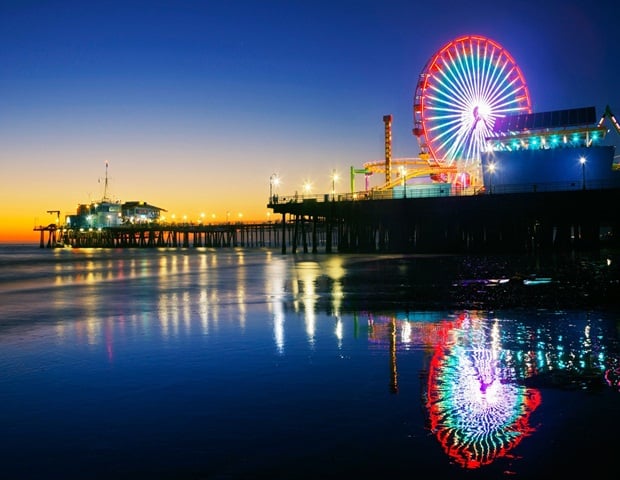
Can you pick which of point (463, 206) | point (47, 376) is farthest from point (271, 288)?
point (463, 206)

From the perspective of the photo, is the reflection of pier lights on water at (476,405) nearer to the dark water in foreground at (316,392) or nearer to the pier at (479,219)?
the dark water in foreground at (316,392)

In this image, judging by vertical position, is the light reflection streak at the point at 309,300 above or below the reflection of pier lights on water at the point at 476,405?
below

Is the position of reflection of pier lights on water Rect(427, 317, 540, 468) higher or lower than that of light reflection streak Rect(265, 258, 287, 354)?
higher

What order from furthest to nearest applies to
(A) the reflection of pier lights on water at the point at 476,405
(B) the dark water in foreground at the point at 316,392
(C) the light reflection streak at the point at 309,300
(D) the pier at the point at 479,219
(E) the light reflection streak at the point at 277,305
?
(D) the pier at the point at 479,219
(C) the light reflection streak at the point at 309,300
(E) the light reflection streak at the point at 277,305
(A) the reflection of pier lights on water at the point at 476,405
(B) the dark water in foreground at the point at 316,392

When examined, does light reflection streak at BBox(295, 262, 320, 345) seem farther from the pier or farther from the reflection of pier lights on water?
the pier

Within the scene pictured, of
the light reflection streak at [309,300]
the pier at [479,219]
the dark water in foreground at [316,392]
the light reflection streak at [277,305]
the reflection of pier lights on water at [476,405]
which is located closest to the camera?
the dark water in foreground at [316,392]

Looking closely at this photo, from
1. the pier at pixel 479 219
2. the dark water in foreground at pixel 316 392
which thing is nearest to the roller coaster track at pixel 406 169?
the pier at pixel 479 219

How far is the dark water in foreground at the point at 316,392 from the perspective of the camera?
6.21m

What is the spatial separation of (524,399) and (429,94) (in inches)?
2445

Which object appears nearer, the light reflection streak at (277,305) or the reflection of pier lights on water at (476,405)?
the reflection of pier lights on water at (476,405)

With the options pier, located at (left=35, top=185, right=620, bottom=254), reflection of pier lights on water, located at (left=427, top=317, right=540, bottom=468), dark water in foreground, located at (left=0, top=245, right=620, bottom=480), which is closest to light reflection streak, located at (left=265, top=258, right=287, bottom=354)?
dark water in foreground, located at (left=0, top=245, right=620, bottom=480)

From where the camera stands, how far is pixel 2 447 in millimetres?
Result: 6738

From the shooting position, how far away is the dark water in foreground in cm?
621

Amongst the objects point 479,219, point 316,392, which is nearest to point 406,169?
point 479,219
